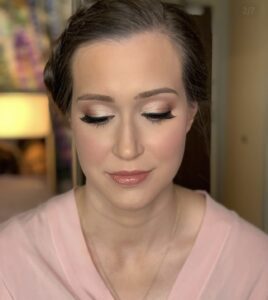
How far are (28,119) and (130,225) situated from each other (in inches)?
44.5

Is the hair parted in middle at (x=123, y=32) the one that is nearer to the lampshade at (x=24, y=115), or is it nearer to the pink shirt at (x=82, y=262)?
the pink shirt at (x=82, y=262)

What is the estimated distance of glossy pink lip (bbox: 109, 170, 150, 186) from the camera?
2.60 ft

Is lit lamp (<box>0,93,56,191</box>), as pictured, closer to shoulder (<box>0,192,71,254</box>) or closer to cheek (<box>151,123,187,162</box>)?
shoulder (<box>0,192,71,254</box>)

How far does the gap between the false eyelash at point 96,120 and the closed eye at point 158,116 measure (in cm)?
5

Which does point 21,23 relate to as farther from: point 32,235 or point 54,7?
point 32,235

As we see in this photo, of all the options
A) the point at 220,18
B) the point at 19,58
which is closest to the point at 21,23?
the point at 19,58

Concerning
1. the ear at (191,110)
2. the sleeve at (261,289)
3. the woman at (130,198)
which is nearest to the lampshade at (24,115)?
the woman at (130,198)

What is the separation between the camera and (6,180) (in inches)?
76.7

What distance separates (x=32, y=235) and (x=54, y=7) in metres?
1.14

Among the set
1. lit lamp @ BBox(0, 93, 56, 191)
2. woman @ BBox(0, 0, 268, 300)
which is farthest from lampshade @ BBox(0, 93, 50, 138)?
woman @ BBox(0, 0, 268, 300)

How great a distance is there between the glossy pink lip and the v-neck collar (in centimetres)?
16

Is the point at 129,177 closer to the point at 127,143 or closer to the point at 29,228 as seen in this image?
the point at 127,143

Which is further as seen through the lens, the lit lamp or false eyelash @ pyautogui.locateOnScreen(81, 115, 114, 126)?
the lit lamp

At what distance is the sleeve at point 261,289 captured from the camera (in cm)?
87
